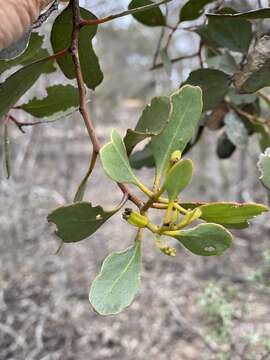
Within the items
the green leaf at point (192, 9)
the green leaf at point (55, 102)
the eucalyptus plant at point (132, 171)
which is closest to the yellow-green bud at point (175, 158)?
the eucalyptus plant at point (132, 171)

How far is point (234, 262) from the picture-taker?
3102 millimetres

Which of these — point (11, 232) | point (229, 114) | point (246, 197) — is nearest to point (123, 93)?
point (246, 197)

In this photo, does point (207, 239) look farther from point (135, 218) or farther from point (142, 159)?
point (142, 159)

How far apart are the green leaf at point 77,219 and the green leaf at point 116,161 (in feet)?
0.12

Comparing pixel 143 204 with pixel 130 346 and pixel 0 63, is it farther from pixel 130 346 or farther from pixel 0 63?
pixel 130 346

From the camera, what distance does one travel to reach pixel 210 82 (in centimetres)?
74

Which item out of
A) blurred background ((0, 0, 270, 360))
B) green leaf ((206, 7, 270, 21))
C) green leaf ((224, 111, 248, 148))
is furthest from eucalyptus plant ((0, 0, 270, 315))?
blurred background ((0, 0, 270, 360))

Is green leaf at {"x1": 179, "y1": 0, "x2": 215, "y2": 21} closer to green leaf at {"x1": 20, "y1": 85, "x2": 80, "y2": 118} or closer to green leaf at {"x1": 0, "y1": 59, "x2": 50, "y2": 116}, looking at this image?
green leaf at {"x1": 20, "y1": 85, "x2": 80, "y2": 118}

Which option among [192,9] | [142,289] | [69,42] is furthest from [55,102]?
[142,289]

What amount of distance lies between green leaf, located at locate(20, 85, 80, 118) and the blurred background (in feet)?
2.22

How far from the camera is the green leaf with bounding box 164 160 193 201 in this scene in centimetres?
42

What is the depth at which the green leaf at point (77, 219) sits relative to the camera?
Result: 0.46 meters

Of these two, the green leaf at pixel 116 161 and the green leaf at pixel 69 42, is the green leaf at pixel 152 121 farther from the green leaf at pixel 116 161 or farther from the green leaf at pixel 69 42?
the green leaf at pixel 69 42

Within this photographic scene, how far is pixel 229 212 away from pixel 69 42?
27cm
